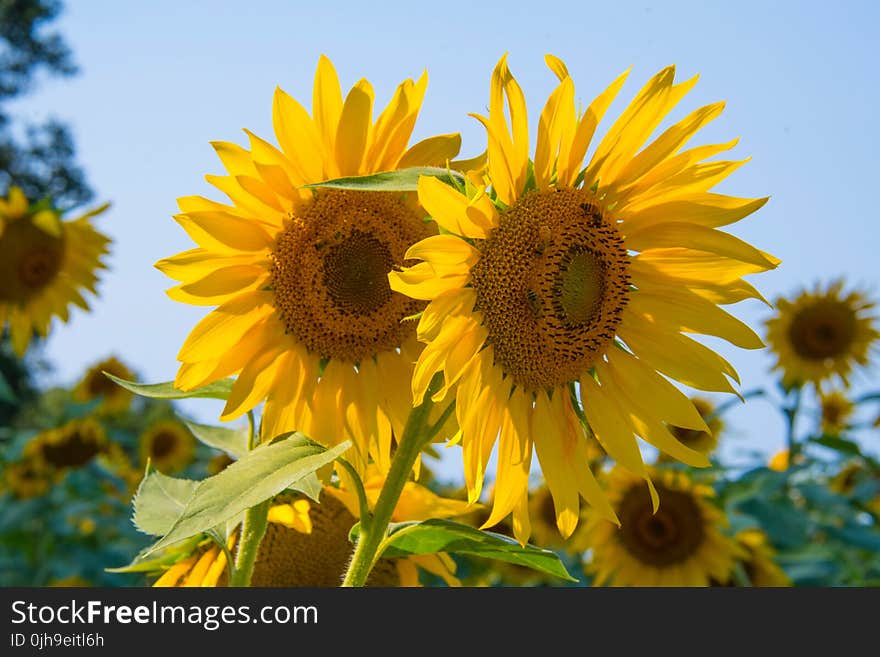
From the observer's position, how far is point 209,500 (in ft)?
4.36

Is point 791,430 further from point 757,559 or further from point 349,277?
point 349,277

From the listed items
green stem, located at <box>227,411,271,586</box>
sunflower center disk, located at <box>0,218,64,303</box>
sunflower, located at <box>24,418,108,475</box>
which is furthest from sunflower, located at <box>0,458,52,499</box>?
green stem, located at <box>227,411,271,586</box>

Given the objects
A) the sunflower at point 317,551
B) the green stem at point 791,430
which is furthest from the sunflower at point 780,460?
the sunflower at point 317,551

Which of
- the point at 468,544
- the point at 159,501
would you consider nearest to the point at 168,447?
the point at 159,501

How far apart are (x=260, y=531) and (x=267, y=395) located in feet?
0.81

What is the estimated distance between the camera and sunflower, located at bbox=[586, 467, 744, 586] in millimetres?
4016

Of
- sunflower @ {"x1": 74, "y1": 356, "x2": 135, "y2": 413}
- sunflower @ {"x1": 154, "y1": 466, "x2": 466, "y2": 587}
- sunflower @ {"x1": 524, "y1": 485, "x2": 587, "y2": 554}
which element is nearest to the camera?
sunflower @ {"x1": 154, "y1": 466, "x2": 466, "y2": 587}

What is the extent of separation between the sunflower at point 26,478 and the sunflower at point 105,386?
114cm

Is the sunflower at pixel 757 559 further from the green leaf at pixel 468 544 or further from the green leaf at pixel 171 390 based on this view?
the green leaf at pixel 171 390

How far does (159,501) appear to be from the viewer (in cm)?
175

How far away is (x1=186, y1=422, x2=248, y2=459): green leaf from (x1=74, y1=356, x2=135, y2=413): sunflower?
5.84 meters

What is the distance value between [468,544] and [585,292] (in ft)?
1.52

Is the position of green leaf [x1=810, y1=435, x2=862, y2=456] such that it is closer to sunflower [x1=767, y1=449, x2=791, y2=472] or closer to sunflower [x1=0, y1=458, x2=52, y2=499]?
sunflower [x1=767, y1=449, x2=791, y2=472]

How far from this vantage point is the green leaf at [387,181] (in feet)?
4.47
